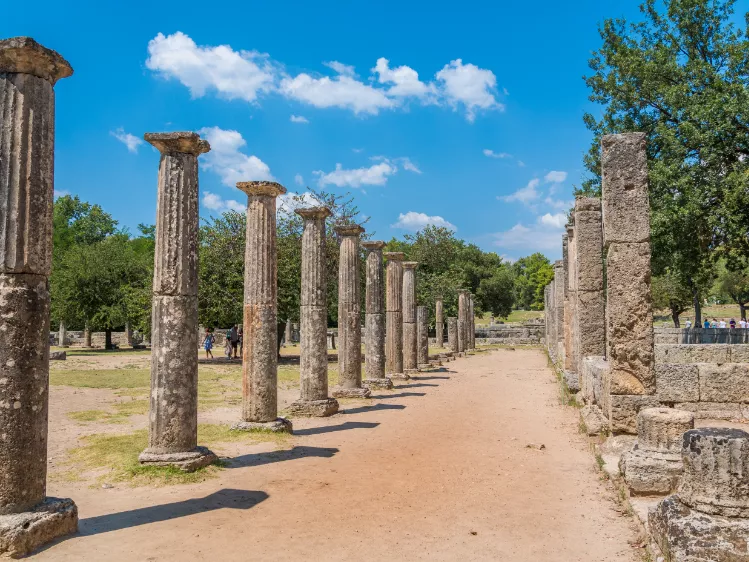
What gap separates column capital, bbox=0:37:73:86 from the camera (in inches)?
210

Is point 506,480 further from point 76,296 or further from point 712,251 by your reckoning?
point 76,296

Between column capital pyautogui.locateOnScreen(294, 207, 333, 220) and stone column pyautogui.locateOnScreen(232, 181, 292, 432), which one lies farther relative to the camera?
column capital pyautogui.locateOnScreen(294, 207, 333, 220)

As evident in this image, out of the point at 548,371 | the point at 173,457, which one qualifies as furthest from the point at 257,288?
the point at 548,371

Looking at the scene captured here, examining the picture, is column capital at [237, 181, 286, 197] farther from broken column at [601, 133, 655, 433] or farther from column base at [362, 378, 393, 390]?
column base at [362, 378, 393, 390]

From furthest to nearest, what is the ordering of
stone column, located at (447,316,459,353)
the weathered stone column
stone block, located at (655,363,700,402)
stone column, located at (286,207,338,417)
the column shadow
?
stone column, located at (447,316,459,353) → the weathered stone column → stone column, located at (286,207,338,417) → stone block, located at (655,363,700,402) → the column shadow

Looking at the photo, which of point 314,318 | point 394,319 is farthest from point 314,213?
point 394,319

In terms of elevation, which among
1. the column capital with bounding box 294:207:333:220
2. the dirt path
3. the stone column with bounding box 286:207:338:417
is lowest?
the dirt path

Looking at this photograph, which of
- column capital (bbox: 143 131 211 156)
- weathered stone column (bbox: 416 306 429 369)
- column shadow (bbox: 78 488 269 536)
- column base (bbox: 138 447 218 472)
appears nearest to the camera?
column shadow (bbox: 78 488 269 536)

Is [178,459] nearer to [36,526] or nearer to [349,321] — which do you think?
[36,526]

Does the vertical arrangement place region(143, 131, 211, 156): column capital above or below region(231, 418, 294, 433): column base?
above

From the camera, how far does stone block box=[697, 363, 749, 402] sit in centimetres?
1030

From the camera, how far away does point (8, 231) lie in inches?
209

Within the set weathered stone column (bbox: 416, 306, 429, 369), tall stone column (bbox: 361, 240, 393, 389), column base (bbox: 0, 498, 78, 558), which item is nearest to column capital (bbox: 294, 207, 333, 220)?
tall stone column (bbox: 361, 240, 393, 389)

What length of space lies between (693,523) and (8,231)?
5997mm
